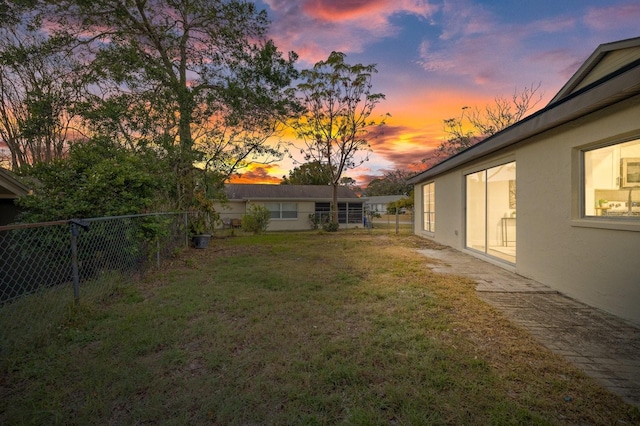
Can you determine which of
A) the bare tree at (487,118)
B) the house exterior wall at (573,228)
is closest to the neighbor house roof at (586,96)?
the house exterior wall at (573,228)

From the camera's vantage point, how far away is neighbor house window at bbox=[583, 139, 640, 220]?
354 centimetres

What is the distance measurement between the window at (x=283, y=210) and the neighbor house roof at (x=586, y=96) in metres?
13.3

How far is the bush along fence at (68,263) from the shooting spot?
3424 millimetres

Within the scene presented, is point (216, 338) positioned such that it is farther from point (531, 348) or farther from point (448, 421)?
point (531, 348)

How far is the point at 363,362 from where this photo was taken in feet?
8.46

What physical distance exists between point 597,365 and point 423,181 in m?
10.9

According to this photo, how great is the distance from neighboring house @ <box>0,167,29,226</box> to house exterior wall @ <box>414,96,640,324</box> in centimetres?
944

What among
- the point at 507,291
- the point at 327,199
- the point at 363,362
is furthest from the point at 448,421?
the point at 327,199

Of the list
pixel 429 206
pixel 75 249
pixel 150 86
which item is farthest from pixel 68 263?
pixel 429 206

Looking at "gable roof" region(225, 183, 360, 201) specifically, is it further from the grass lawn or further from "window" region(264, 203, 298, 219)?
the grass lawn

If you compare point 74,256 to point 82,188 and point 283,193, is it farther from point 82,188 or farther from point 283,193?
point 283,193

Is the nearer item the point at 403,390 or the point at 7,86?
the point at 403,390

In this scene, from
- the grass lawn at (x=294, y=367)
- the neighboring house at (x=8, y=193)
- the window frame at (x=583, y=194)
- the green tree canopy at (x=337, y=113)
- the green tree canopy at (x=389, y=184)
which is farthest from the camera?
the green tree canopy at (x=389, y=184)

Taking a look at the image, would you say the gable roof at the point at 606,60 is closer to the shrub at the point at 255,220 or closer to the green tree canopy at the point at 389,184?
the shrub at the point at 255,220
